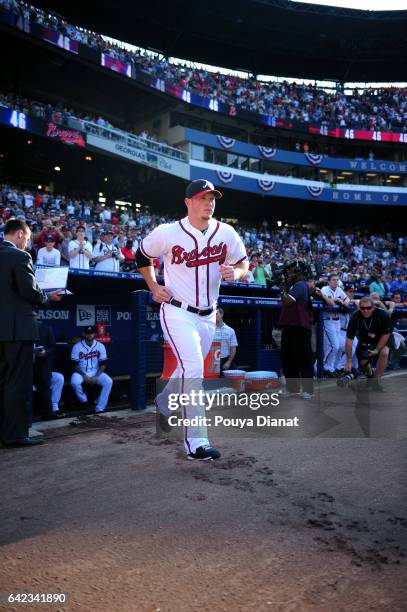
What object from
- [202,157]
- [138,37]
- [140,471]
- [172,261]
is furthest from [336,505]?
[138,37]

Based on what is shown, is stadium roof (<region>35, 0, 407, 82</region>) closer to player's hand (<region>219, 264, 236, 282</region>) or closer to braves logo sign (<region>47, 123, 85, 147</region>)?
braves logo sign (<region>47, 123, 85, 147</region>)

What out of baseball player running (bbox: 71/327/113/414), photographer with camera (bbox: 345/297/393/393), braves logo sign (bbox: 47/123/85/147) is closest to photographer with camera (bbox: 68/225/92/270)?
baseball player running (bbox: 71/327/113/414)

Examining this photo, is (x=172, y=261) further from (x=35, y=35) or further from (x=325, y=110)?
(x=325, y=110)

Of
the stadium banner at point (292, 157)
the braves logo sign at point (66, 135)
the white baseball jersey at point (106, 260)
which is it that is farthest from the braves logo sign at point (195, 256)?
the stadium banner at point (292, 157)

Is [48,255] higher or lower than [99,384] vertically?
higher

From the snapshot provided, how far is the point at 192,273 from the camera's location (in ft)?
11.6

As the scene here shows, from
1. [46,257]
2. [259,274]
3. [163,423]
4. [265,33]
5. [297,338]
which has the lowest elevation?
[163,423]

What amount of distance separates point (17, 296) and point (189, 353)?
1629mm

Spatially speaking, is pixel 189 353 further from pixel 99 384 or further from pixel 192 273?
pixel 99 384

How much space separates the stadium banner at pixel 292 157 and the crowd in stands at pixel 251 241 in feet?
18.8

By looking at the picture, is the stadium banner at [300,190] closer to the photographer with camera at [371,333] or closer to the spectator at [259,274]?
the spectator at [259,274]

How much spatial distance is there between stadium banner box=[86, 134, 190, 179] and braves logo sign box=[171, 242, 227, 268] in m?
23.2

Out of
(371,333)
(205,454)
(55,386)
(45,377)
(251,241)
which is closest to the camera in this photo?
(205,454)

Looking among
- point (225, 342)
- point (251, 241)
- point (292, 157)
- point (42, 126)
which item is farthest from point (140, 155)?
point (225, 342)
